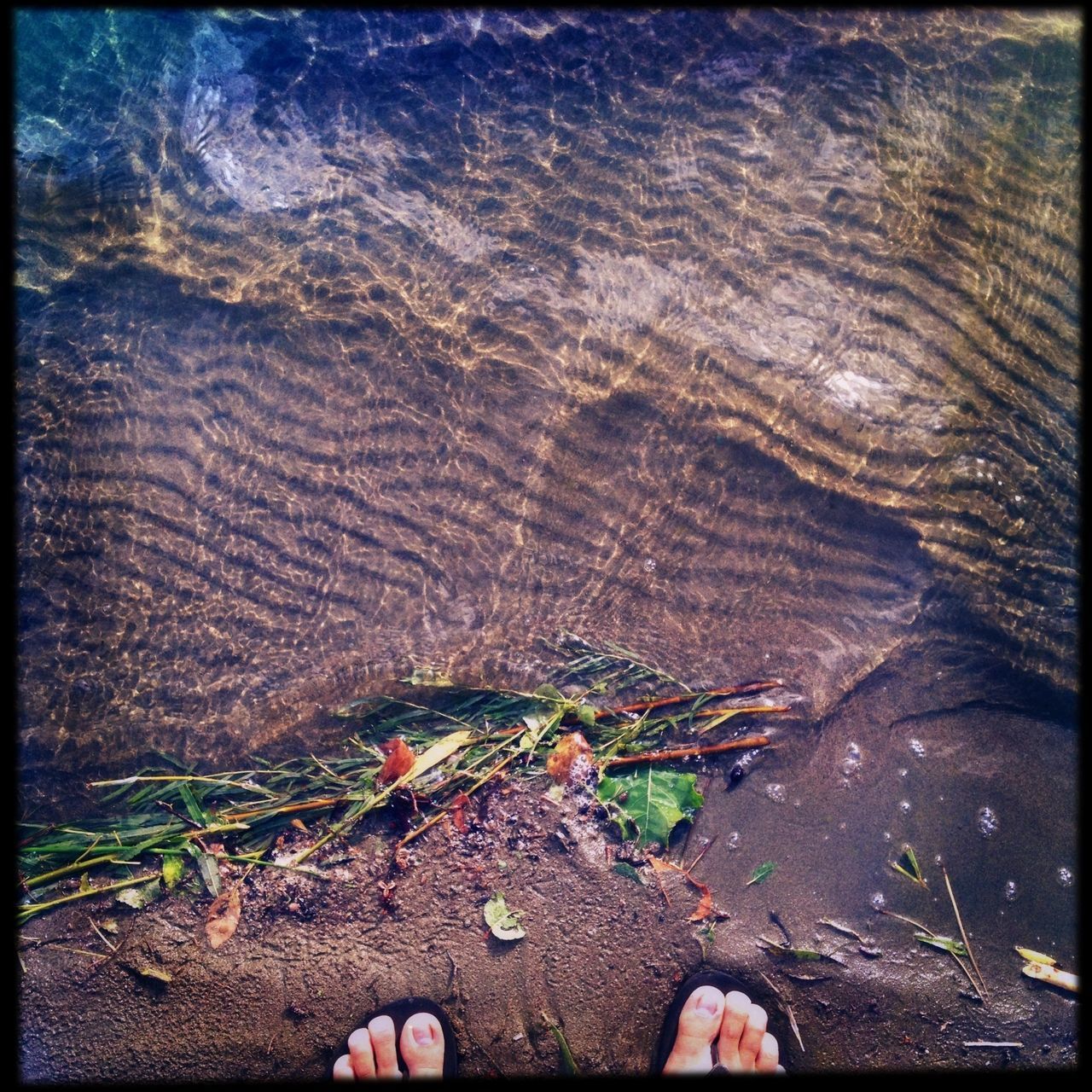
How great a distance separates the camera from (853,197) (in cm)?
321

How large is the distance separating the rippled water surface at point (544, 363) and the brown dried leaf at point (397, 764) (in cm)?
32

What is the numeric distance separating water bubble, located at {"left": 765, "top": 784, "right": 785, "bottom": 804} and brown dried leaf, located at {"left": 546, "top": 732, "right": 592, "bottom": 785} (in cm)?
82

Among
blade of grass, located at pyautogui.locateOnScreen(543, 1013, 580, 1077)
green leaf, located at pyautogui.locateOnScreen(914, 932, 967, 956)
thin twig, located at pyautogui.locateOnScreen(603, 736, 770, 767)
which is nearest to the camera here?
blade of grass, located at pyautogui.locateOnScreen(543, 1013, 580, 1077)

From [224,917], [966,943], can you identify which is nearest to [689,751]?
[966,943]

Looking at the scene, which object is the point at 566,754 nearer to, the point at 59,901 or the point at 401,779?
the point at 401,779

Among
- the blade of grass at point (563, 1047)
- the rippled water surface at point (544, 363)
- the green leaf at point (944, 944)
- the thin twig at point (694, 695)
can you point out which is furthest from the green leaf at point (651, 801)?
the green leaf at point (944, 944)

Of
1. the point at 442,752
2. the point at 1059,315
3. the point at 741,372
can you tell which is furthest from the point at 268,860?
the point at 1059,315

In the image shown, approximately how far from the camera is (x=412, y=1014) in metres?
3.07

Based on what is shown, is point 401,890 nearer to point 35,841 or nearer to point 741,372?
point 35,841

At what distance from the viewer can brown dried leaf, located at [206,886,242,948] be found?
307 cm

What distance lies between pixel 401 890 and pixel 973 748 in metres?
2.68

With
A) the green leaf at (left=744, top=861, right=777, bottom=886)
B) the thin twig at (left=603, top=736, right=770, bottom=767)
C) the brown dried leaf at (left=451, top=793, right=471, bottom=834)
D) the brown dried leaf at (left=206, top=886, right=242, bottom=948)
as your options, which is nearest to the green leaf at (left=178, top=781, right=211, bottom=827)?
the brown dried leaf at (left=206, top=886, right=242, bottom=948)

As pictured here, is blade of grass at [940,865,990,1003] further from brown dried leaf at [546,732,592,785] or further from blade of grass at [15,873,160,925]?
blade of grass at [15,873,160,925]

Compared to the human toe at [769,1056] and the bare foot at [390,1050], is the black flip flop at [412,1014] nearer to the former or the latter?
the bare foot at [390,1050]
